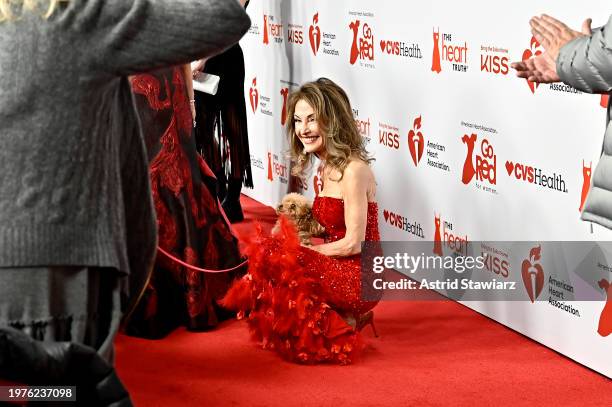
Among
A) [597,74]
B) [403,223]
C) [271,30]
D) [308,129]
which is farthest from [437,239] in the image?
[597,74]

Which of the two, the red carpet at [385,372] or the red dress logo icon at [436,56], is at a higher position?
the red dress logo icon at [436,56]

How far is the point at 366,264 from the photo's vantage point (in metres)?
4.40

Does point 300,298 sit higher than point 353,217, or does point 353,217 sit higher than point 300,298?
point 353,217

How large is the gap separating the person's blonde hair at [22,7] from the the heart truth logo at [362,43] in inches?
162

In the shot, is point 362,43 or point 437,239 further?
point 362,43

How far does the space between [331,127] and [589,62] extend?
2.12 m

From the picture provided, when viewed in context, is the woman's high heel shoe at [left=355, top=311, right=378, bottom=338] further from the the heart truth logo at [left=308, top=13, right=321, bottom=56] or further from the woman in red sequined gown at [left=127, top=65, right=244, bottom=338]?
the the heart truth logo at [left=308, top=13, right=321, bottom=56]

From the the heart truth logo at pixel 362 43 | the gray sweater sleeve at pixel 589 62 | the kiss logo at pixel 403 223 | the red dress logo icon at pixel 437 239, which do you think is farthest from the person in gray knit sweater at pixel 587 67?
the the heart truth logo at pixel 362 43

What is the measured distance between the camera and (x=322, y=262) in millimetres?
4293

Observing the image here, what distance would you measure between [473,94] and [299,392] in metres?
1.72

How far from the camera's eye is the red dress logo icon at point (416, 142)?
5.28 metres

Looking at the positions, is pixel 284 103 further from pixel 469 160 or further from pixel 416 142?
pixel 469 160

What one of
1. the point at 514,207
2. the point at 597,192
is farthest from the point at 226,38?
the point at 514,207

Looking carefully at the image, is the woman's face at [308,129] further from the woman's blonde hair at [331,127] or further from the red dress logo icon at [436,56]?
the red dress logo icon at [436,56]
